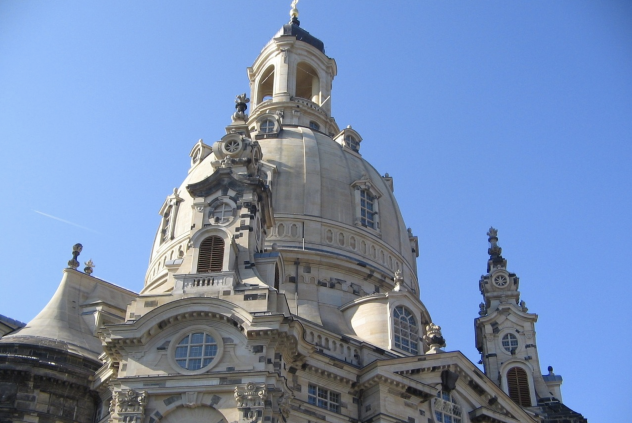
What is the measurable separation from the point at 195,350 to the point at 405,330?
1386 centimetres

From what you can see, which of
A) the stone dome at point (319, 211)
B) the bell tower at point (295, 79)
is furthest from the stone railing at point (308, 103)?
the stone dome at point (319, 211)

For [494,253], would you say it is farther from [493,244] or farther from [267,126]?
[267,126]

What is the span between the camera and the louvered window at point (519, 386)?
49.8 metres

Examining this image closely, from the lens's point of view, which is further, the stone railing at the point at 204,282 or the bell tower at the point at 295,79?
the bell tower at the point at 295,79

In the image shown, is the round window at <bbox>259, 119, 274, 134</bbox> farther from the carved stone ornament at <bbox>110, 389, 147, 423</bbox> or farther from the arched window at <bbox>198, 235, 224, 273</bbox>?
the carved stone ornament at <bbox>110, 389, 147, 423</bbox>

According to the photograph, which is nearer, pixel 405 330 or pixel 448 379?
pixel 448 379

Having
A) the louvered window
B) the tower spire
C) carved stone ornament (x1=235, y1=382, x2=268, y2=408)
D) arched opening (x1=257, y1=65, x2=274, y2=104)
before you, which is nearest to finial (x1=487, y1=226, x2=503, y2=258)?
the tower spire

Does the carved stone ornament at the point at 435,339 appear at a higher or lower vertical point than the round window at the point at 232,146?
lower

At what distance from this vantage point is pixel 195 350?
111ft

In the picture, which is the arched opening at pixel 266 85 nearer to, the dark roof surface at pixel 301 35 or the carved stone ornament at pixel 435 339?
the dark roof surface at pixel 301 35

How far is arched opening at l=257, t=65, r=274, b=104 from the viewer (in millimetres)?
67812

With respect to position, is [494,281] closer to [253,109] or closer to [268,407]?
[253,109]

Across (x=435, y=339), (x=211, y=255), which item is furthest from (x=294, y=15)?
(x=211, y=255)

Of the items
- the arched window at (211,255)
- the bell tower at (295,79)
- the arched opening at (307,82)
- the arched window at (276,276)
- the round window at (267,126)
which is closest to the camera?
the arched window at (211,255)
